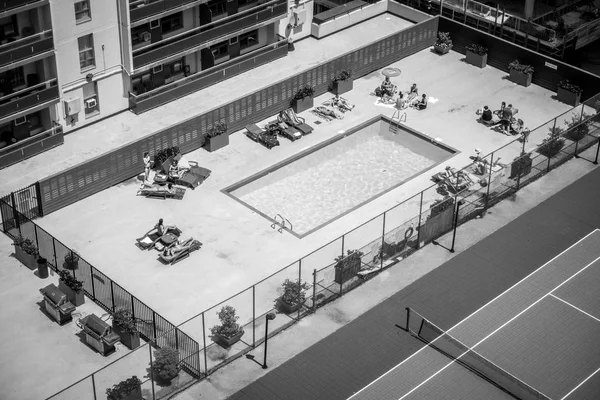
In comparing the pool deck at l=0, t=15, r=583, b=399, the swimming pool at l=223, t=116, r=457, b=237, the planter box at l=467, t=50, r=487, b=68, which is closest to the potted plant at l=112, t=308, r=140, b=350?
the pool deck at l=0, t=15, r=583, b=399

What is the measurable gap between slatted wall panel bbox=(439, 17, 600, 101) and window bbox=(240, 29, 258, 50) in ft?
41.6

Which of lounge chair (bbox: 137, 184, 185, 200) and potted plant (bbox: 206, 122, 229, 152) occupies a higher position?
potted plant (bbox: 206, 122, 229, 152)

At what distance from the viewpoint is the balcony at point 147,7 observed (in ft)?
215

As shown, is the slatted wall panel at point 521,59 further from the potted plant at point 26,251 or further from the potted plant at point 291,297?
the potted plant at point 26,251

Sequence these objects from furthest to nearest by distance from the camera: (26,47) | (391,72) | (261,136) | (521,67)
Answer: (521,67) < (391,72) < (261,136) < (26,47)

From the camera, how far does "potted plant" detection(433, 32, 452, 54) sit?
77.8m

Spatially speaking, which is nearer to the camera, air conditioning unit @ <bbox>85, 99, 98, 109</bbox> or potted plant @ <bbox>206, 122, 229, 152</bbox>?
potted plant @ <bbox>206, 122, 229, 152</bbox>

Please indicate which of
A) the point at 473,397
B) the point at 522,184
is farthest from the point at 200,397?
the point at 522,184

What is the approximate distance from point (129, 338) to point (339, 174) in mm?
19297

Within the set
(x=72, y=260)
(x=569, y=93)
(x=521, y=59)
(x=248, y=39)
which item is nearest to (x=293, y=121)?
(x=248, y=39)

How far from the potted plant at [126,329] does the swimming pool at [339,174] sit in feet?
37.8

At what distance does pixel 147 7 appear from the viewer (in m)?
66.1

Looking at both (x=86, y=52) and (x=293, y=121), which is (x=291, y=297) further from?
(x=86, y=52)

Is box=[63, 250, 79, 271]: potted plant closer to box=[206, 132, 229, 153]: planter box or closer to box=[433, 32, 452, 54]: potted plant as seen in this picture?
box=[206, 132, 229, 153]: planter box
